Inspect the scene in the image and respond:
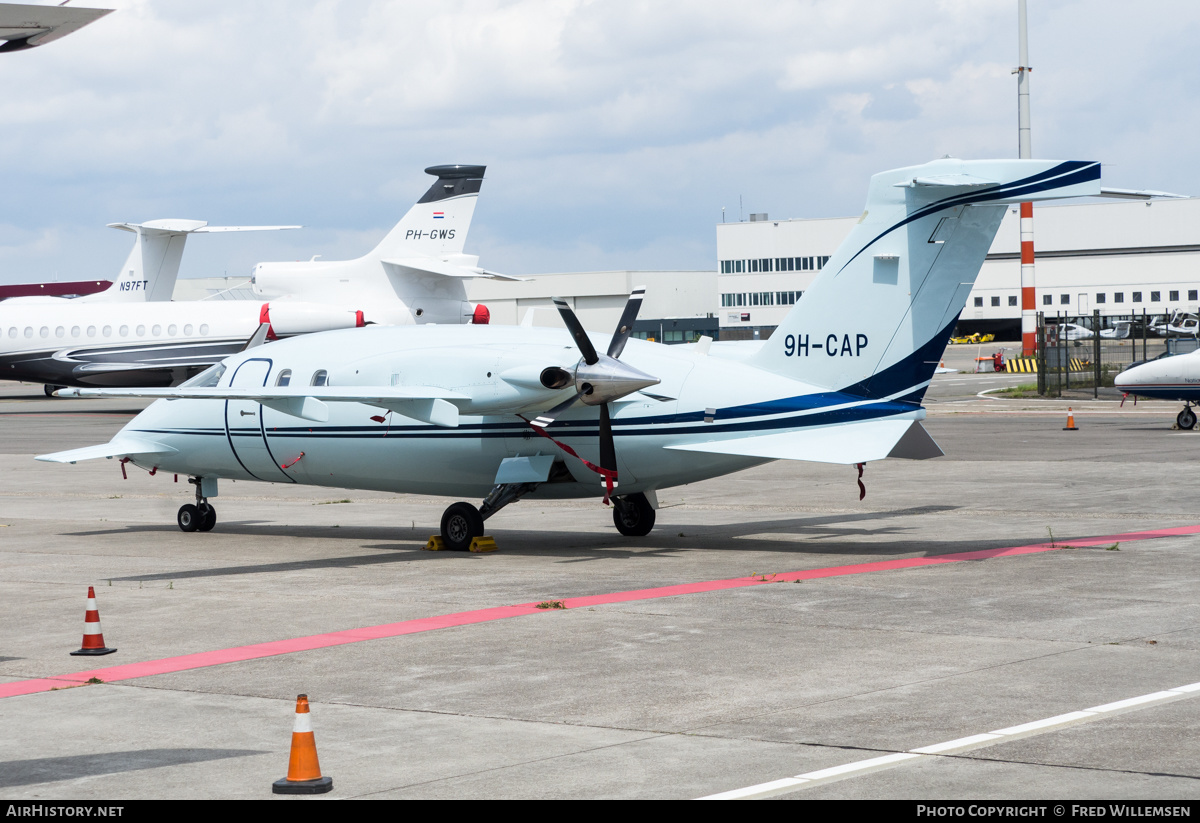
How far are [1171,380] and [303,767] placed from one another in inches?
1338

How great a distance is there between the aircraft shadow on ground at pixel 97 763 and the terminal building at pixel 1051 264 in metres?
125

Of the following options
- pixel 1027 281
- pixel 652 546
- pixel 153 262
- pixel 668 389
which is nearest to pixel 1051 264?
pixel 1027 281

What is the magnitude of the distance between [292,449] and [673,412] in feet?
21.3

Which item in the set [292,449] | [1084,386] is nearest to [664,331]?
[1084,386]

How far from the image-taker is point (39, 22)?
6043 mm

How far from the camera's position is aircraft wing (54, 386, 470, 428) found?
61.3 ft

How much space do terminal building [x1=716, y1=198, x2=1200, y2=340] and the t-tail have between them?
373 ft

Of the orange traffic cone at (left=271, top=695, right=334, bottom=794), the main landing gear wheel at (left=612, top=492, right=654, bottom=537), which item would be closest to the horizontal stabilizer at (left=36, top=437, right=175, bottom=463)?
the main landing gear wheel at (left=612, top=492, right=654, bottom=537)

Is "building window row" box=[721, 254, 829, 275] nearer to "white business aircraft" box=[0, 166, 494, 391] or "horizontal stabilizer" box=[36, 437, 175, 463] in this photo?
"white business aircraft" box=[0, 166, 494, 391]

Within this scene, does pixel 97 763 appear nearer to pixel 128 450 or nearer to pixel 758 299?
pixel 128 450

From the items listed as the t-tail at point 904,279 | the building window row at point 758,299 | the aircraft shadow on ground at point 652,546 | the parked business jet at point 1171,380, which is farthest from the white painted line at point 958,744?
the building window row at point 758,299
